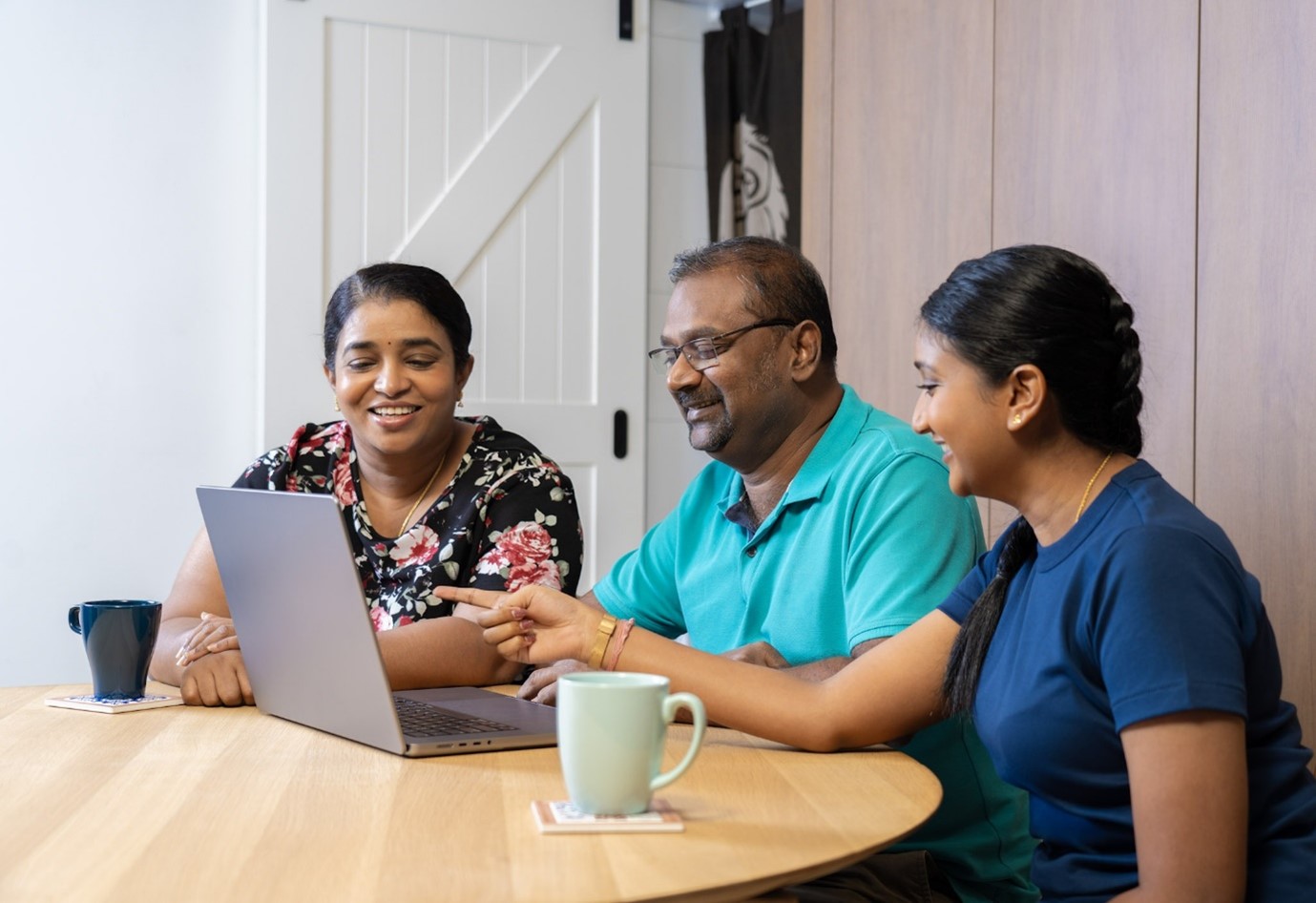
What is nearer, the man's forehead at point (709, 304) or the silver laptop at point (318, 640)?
the silver laptop at point (318, 640)

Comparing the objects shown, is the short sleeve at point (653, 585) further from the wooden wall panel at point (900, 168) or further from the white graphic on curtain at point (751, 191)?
the white graphic on curtain at point (751, 191)

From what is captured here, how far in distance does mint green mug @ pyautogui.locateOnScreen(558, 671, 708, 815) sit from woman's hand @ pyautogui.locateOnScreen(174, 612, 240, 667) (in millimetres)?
731

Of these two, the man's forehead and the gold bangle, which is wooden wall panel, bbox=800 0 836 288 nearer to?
the man's forehead

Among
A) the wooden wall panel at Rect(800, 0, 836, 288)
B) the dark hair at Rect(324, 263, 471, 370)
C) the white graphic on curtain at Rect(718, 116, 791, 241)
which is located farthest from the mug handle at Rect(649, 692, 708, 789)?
the white graphic on curtain at Rect(718, 116, 791, 241)

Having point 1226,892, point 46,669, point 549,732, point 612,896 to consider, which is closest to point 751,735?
point 549,732

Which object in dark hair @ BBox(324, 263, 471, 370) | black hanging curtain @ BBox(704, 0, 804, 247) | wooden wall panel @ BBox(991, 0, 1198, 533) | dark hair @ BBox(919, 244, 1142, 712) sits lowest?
dark hair @ BBox(919, 244, 1142, 712)

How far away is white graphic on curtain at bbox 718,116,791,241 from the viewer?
3.85m

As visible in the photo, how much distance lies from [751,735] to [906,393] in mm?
1436

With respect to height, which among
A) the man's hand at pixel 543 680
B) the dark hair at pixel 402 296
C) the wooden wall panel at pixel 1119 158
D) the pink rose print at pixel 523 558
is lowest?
the man's hand at pixel 543 680

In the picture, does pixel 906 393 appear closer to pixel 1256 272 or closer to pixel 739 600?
pixel 1256 272

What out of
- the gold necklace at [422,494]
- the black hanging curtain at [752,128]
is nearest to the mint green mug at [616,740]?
the gold necklace at [422,494]

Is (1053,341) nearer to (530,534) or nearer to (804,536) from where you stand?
(804,536)

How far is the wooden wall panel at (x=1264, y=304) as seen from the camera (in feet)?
6.01

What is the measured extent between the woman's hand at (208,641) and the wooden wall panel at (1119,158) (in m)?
1.43
